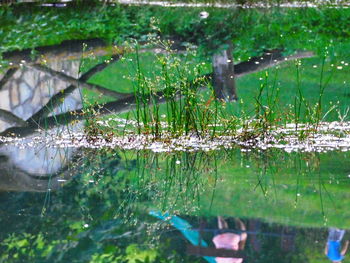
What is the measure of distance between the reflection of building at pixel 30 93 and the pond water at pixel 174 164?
0.02 meters

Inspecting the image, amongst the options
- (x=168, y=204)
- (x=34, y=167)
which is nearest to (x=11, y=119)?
(x=34, y=167)

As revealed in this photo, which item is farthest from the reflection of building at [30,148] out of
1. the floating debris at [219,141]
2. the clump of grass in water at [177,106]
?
the clump of grass in water at [177,106]

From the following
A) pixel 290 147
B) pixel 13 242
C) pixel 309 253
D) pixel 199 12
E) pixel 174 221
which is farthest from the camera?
pixel 199 12

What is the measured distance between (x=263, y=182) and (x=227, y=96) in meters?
2.17

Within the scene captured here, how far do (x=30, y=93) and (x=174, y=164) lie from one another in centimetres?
275

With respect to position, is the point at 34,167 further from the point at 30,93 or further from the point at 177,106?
the point at 30,93

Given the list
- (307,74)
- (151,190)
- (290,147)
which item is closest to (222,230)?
(151,190)

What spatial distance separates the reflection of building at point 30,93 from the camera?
6.80 m

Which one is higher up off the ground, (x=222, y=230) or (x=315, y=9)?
(x=222, y=230)

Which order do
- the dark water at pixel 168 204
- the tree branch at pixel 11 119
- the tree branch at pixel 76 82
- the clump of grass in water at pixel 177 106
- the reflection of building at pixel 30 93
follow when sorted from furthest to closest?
the tree branch at pixel 76 82 → the reflection of building at pixel 30 93 → the tree branch at pixel 11 119 → the clump of grass in water at pixel 177 106 → the dark water at pixel 168 204

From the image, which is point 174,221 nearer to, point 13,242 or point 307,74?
point 13,242

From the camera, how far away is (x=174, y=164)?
16.4ft

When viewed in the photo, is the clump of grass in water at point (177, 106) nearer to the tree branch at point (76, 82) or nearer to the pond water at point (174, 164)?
the pond water at point (174, 164)

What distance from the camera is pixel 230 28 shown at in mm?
11414
